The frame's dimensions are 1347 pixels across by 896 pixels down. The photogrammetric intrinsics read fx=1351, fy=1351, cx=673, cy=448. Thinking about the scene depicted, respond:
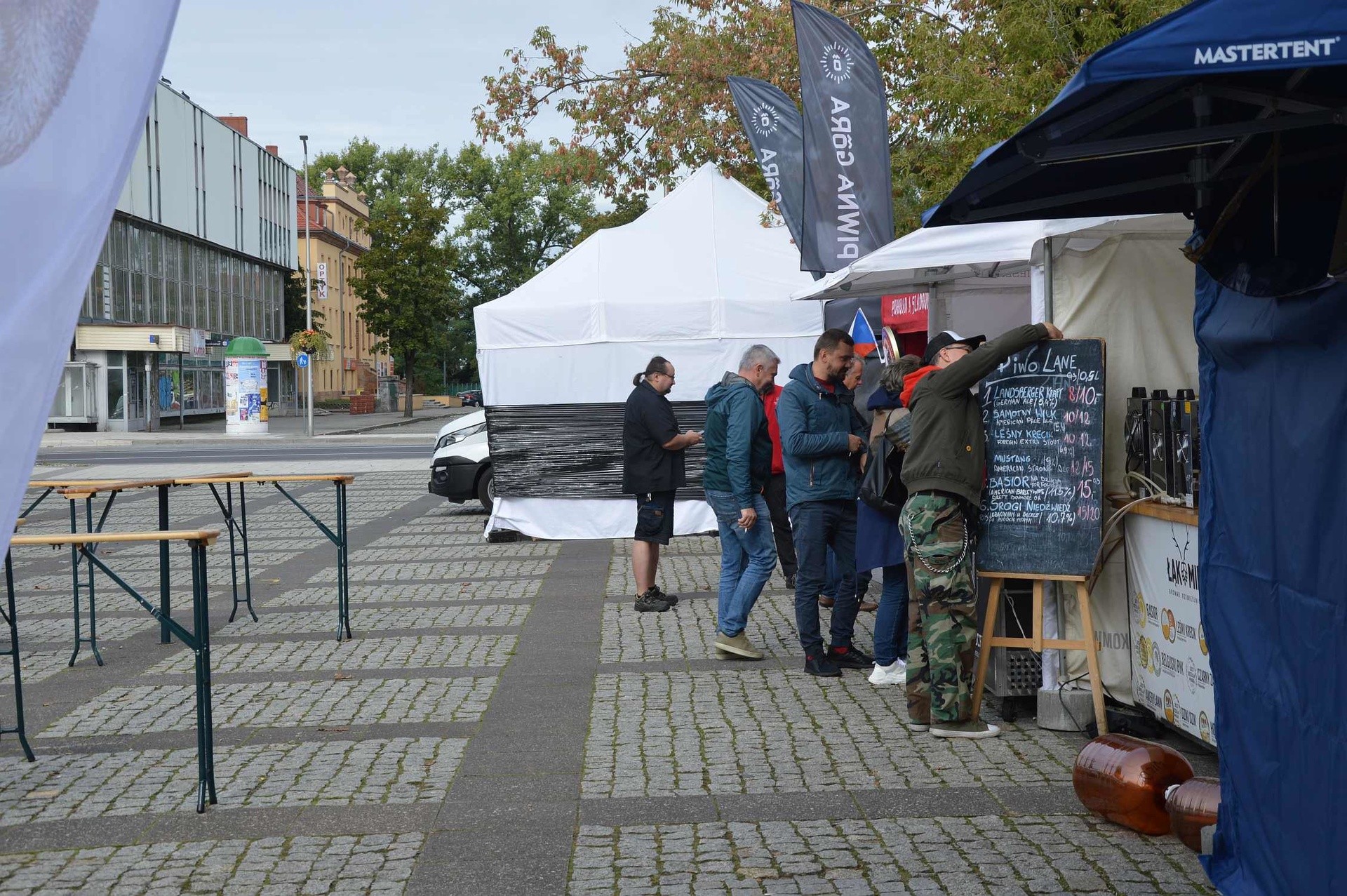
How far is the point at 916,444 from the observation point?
6.16 m

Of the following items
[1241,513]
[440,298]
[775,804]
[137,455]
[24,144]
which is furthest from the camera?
[440,298]

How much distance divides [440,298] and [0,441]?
A: 197ft

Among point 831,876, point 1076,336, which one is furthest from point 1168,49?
point 1076,336

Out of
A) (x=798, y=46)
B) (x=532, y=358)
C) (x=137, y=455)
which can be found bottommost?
(x=137, y=455)

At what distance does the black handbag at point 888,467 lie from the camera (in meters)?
6.71

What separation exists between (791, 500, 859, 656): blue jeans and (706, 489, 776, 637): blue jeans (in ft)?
1.68

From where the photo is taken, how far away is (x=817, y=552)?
757 cm

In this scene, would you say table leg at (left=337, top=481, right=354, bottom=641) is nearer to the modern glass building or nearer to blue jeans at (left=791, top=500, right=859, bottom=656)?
blue jeans at (left=791, top=500, right=859, bottom=656)

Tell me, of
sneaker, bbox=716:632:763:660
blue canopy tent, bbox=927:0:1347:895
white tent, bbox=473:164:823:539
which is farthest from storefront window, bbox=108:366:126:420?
blue canopy tent, bbox=927:0:1347:895

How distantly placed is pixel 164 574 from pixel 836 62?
7.88 meters

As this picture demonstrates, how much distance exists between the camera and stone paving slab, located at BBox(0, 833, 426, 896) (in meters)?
4.40

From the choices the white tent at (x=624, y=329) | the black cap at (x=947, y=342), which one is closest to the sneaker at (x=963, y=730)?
the black cap at (x=947, y=342)

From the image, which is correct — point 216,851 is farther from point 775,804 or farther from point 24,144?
point 24,144

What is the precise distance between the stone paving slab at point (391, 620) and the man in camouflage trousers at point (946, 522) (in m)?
4.10
